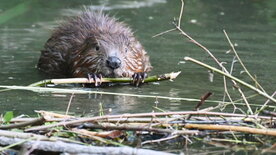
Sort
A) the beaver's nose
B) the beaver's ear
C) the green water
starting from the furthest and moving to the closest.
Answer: the beaver's ear < the beaver's nose < the green water

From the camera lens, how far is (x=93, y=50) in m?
6.70

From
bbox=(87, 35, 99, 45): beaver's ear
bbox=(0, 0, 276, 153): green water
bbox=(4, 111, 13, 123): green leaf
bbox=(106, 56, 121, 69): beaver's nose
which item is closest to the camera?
bbox=(4, 111, 13, 123): green leaf

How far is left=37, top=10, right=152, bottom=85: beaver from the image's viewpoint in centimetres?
642

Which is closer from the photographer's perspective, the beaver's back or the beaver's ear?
the beaver's back

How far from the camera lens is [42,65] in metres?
7.41

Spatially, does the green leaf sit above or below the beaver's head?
below

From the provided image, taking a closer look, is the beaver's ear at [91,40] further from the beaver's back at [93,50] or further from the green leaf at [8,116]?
the green leaf at [8,116]

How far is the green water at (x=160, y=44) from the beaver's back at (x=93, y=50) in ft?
0.79

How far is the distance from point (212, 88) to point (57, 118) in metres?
2.37

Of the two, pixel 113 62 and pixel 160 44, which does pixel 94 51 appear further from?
pixel 160 44

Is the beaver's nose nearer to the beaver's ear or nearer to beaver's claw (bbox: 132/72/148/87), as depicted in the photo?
beaver's claw (bbox: 132/72/148/87)

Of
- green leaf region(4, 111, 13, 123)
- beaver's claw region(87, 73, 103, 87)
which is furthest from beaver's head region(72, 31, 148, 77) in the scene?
green leaf region(4, 111, 13, 123)

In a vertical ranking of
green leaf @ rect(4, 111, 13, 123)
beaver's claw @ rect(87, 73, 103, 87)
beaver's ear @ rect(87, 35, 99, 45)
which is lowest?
green leaf @ rect(4, 111, 13, 123)

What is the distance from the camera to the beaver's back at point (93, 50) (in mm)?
6496
